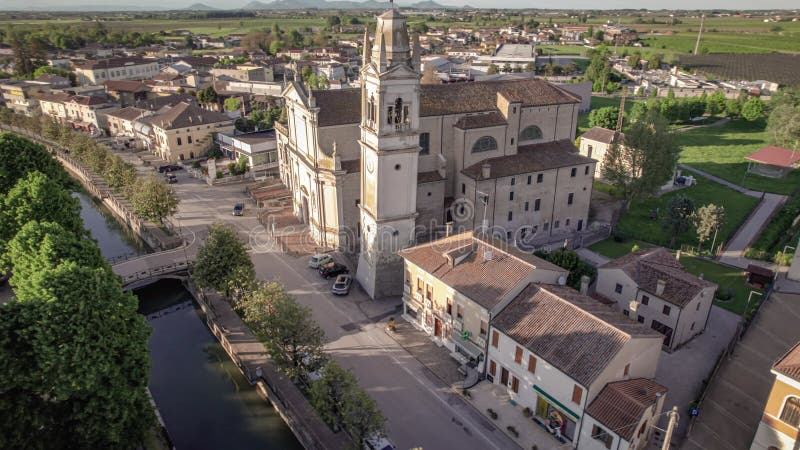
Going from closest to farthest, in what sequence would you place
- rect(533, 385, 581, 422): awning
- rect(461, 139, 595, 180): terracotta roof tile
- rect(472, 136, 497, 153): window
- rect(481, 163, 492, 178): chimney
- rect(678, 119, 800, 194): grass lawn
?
rect(533, 385, 581, 422): awning < rect(481, 163, 492, 178): chimney < rect(461, 139, 595, 180): terracotta roof tile < rect(472, 136, 497, 153): window < rect(678, 119, 800, 194): grass lawn

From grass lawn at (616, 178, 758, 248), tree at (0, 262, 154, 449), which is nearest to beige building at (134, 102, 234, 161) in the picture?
tree at (0, 262, 154, 449)

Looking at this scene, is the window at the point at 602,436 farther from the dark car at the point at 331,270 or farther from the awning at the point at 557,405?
the dark car at the point at 331,270

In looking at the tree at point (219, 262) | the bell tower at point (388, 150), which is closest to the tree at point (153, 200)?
the tree at point (219, 262)

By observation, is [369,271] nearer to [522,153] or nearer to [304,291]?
[304,291]

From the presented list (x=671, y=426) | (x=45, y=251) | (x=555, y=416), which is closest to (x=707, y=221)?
(x=555, y=416)

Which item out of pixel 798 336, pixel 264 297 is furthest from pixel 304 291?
pixel 798 336

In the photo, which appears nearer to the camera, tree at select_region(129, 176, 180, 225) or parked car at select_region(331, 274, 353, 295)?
parked car at select_region(331, 274, 353, 295)

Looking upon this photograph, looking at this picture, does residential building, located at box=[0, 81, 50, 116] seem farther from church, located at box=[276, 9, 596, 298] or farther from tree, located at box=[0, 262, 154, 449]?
tree, located at box=[0, 262, 154, 449]
